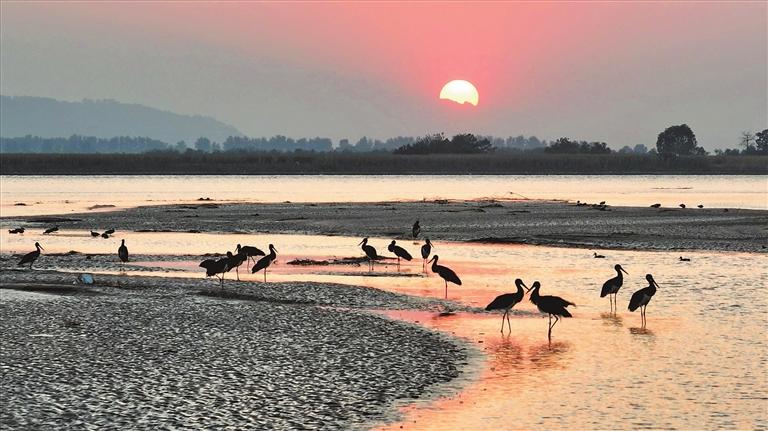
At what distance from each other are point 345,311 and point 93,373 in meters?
7.52

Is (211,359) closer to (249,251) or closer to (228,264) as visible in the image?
(228,264)

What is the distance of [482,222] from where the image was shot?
50562 millimetres

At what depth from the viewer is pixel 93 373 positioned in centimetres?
1505

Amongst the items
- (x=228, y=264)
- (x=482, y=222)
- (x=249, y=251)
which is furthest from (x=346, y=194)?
(x=228, y=264)

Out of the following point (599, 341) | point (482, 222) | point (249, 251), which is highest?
point (249, 251)

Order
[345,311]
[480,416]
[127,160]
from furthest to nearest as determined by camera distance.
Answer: [127,160]
[345,311]
[480,416]

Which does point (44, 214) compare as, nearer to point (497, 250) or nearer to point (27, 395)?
point (497, 250)

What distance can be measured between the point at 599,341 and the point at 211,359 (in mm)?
6719

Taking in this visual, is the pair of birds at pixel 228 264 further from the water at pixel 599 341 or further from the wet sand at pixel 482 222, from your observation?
the wet sand at pixel 482 222

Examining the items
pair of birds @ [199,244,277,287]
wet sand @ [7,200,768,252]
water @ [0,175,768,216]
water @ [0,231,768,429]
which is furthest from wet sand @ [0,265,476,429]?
water @ [0,175,768,216]

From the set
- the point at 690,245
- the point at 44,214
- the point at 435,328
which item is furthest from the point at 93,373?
the point at 44,214

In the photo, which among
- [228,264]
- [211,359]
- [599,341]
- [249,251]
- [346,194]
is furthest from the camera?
[346,194]

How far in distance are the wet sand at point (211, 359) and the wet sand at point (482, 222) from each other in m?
17.7

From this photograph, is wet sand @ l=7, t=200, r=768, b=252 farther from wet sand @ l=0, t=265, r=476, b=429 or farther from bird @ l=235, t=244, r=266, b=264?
wet sand @ l=0, t=265, r=476, b=429
